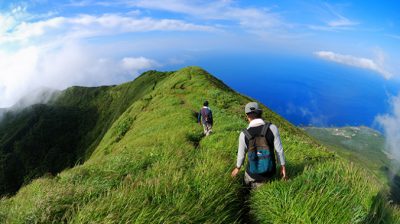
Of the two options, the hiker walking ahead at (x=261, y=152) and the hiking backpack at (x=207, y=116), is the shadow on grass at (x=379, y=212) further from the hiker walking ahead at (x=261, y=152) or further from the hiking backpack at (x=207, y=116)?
the hiking backpack at (x=207, y=116)

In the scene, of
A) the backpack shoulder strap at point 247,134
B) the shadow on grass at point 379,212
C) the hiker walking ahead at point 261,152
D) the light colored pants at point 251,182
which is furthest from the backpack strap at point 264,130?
the shadow on grass at point 379,212

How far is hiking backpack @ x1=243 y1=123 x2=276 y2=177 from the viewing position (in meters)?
7.18

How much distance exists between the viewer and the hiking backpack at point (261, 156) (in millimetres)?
Result: 7184

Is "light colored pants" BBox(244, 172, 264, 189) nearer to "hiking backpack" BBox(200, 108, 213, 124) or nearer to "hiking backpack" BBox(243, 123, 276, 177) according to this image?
"hiking backpack" BBox(243, 123, 276, 177)

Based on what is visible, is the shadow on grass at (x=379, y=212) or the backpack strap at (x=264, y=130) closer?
the shadow on grass at (x=379, y=212)

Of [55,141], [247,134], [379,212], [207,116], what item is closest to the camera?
[379,212]

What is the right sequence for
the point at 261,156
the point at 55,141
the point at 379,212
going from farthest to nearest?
the point at 55,141
the point at 261,156
the point at 379,212

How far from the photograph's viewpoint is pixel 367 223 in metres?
4.73

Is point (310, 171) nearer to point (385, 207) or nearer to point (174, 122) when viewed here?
point (385, 207)

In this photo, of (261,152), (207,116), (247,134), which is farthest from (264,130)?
(207,116)

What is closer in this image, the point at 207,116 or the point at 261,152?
the point at 261,152

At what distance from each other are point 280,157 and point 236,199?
1.77 meters

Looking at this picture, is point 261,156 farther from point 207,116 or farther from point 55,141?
point 55,141

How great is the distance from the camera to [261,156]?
7242 mm
